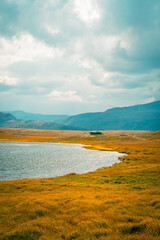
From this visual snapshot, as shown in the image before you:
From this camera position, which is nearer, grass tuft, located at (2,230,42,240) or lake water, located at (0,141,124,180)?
grass tuft, located at (2,230,42,240)

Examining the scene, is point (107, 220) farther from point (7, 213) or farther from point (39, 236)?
point (7, 213)

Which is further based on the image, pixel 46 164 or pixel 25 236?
pixel 46 164

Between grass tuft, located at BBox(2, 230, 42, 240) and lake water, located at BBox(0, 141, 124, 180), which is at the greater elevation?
grass tuft, located at BBox(2, 230, 42, 240)

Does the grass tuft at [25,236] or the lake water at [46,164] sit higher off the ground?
the grass tuft at [25,236]

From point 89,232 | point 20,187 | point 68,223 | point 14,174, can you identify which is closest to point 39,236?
point 68,223

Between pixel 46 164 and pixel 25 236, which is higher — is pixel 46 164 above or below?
below

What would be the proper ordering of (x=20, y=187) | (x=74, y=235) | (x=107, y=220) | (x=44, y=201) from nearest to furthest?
(x=74, y=235) < (x=107, y=220) < (x=44, y=201) < (x=20, y=187)

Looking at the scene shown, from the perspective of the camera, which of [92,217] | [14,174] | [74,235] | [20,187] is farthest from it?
[14,174]

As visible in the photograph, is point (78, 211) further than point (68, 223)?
Yes

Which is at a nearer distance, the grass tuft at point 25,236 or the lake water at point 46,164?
the grass tuft at point 25,236

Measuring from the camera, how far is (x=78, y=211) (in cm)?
1463

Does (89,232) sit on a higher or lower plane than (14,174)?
higher

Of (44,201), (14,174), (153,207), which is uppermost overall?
(153,207)

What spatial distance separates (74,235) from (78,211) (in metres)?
3.95
